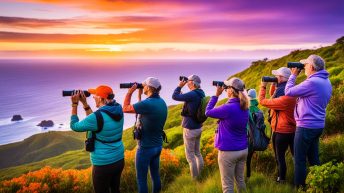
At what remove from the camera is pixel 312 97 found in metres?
6.38

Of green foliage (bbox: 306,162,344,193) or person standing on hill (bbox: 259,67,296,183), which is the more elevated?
person standing on hill (bbox: 259,67,296,183)

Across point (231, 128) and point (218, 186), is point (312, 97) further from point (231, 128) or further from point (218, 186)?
point (218, 186)

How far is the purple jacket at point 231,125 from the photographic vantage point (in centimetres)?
593

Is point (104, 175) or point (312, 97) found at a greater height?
point (312, 97)

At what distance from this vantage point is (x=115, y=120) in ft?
20.0

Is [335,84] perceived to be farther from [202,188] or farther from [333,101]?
[202,188]

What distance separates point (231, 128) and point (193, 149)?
260cm

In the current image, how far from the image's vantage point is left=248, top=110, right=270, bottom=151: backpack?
23.8 feet

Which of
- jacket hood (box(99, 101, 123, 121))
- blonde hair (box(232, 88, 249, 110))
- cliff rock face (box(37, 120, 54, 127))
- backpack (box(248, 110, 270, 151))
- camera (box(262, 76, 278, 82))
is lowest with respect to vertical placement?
cliff rock face (box(37, 120, 54, 127))

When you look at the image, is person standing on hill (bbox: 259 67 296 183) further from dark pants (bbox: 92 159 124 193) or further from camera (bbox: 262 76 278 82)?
dark pants (bbox: 92 159 124 193)

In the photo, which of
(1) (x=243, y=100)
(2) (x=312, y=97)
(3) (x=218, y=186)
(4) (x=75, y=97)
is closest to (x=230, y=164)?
(1) (x=243, y=100)

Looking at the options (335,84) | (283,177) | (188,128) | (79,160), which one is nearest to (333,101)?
(335,84)

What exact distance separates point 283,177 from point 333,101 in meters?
5.53

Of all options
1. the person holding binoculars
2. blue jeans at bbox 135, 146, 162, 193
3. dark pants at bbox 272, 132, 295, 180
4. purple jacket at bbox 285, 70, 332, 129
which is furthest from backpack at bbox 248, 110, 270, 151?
A: blue jeans at bbox 135, 146, 162, 193
